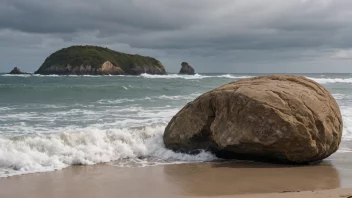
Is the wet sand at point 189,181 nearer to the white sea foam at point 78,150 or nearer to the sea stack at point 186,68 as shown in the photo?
the white sea foam at point 78,150

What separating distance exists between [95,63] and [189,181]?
104 metres

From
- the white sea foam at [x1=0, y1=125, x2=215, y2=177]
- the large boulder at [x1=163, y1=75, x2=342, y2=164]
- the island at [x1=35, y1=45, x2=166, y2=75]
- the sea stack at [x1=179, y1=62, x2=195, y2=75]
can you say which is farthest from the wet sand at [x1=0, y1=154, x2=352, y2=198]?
the sea stack at [x1=179, y1=62, x2=195, y2=75]

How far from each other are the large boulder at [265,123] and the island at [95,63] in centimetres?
9888

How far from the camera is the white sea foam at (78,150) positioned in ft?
26.1

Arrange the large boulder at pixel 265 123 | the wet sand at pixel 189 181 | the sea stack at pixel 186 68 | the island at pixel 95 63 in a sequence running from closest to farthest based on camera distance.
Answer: the wet sand at pixel 189 181 → the large boulder at pixel 265 123 → the island at pixel 95 63 → the sea stack at pixel 186 68

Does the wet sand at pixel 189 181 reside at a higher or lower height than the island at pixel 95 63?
lower

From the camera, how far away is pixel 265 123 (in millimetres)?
7961

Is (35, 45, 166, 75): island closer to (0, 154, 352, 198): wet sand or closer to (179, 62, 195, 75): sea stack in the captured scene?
(179, 62, 195, 75): sea stack

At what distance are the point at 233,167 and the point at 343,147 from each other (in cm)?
399

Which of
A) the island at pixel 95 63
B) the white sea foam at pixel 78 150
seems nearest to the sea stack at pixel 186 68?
the island at pixel 95 63

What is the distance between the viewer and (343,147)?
10312mm

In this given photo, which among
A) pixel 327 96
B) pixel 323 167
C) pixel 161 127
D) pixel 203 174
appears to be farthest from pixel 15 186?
pixel 327 96

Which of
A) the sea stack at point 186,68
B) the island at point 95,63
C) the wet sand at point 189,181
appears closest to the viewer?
the wet sand at point 189,181

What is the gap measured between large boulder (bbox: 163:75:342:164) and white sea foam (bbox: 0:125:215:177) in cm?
63
